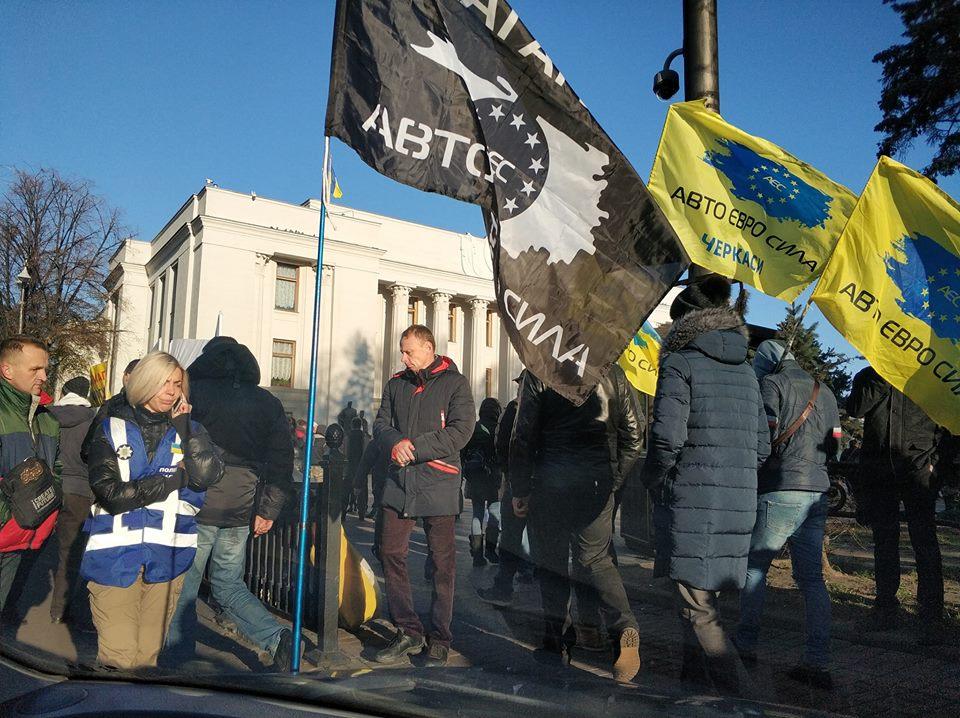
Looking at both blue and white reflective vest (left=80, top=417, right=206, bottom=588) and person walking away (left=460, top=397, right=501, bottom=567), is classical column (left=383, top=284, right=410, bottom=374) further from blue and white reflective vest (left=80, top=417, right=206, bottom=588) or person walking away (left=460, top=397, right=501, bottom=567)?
blue and white reflective vest (left=80, top=417, right=206, bottom=588)

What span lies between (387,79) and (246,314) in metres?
15.1

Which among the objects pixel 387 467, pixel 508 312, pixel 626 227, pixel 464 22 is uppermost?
pixel 464 22

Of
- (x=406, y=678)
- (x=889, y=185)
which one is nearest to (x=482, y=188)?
(x=406, y=678)

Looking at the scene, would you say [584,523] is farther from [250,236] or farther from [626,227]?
[250,236]

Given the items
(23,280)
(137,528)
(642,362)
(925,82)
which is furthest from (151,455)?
(925,82)

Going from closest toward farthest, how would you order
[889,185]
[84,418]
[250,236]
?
[889,185]
[84,418]
[250,236]

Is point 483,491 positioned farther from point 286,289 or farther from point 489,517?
point 286,289

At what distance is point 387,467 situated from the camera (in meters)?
4.11

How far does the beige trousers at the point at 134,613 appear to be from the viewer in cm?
255

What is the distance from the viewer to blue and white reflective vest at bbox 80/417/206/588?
2.70 m

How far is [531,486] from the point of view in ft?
12.9

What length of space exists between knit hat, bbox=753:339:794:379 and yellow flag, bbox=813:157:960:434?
48cm

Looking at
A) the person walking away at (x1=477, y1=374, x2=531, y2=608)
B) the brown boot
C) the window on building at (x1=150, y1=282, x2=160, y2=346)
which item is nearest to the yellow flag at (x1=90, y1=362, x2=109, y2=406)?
the person walking away at (x1=477, y1=374, x2=531, y2=608)

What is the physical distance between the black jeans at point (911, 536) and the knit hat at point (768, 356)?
112 centimetres
